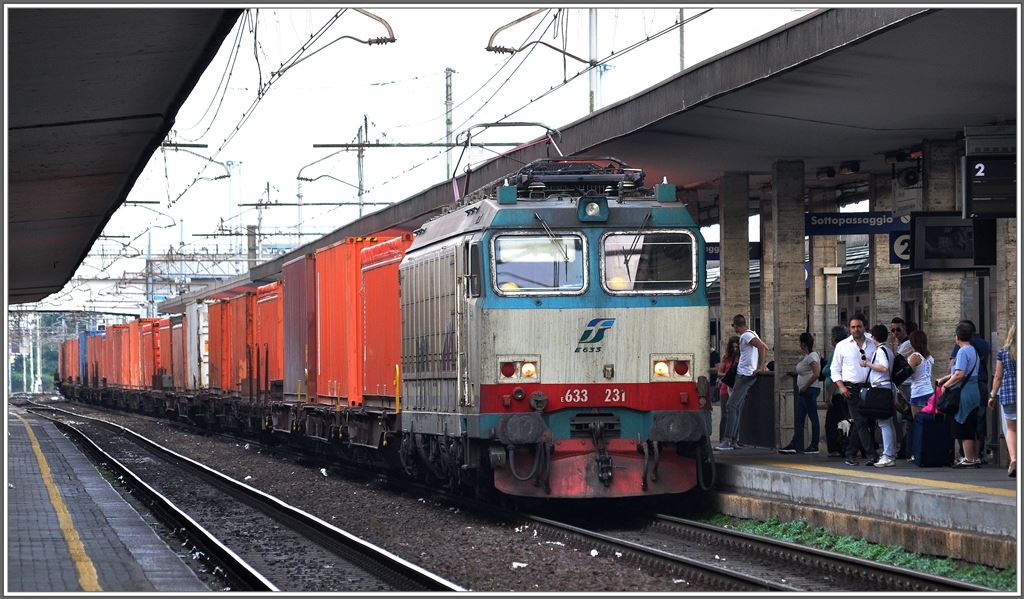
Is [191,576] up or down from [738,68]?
down

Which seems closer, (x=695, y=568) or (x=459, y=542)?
(x=695, y=568)

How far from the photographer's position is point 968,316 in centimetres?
1927

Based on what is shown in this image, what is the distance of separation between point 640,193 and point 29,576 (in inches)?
289

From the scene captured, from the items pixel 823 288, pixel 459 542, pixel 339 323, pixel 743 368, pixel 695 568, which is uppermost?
pixel 823 288

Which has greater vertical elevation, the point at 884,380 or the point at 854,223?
the point at 854,223

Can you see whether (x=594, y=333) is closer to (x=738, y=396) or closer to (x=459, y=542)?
(x=459, y=542)

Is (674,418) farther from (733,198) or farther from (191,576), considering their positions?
(733,198)

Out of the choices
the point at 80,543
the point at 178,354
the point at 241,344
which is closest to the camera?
the point at 80,543

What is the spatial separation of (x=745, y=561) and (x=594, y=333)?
3205 millimetres

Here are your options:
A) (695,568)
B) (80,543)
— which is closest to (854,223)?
(695,568)

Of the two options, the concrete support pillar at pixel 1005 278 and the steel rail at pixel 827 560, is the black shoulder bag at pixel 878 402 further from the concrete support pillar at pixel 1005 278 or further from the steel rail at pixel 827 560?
the steel rail at pixel 827 560

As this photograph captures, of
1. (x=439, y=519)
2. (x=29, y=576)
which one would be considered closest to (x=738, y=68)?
(x=439, y=519)

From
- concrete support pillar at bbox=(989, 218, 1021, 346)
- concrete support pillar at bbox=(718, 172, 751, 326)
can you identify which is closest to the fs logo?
concrete support pillar at bbox=(989, 218, 1021, 346)

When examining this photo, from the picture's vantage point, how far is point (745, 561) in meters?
12.4
